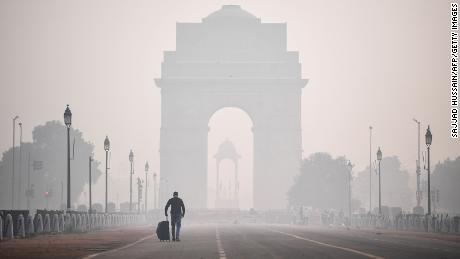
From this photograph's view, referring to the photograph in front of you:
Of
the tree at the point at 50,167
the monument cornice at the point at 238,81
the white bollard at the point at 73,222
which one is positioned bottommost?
the white bollard at the point at 73,222

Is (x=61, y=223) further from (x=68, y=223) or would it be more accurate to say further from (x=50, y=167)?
(x=50, y=167)

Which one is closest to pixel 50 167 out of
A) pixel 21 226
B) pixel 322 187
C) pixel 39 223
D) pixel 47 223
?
pixel 322 187

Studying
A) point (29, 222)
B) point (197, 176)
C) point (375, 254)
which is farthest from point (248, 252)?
point (197, 176)

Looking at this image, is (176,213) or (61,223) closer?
(176,213)

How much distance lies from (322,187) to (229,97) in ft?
65.7

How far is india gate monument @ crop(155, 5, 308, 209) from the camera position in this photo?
476 feet

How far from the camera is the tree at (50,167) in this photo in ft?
456

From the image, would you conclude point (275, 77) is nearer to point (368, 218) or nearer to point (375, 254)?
point (368, 218)

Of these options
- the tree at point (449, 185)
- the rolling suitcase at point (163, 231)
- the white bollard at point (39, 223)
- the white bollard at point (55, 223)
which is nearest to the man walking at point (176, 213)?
the rolling suitcase at point (163, 231)

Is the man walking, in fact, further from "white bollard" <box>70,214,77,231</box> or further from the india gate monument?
the india gate monument

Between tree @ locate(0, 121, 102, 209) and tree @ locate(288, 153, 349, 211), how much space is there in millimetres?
29620

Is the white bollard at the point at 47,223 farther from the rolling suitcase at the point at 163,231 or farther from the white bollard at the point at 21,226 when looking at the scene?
the rolling suitcase at the point at 163,231

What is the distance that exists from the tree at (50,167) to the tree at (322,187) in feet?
97.2

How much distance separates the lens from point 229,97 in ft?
477
